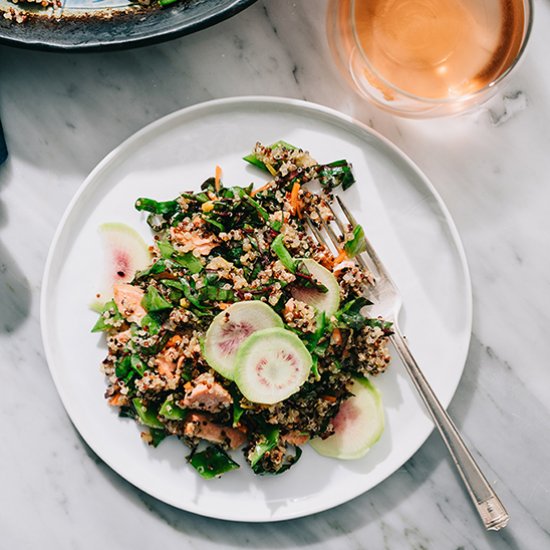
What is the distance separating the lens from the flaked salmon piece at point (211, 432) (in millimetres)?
1272

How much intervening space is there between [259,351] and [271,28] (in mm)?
737

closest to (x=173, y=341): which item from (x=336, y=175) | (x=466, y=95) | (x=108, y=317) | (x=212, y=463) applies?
(x=108, y=317)

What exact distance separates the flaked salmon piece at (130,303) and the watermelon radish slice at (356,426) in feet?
1.46

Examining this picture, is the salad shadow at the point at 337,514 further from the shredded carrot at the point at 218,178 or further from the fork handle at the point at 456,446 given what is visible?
the shredded carrot at the point at 218,178

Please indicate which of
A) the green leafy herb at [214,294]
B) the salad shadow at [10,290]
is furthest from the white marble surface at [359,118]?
the green leafy herb at [214,294]

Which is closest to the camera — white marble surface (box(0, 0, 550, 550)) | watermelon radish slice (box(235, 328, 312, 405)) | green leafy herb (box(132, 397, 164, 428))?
watermelon radish slice (box(235, 328, 312, 405))

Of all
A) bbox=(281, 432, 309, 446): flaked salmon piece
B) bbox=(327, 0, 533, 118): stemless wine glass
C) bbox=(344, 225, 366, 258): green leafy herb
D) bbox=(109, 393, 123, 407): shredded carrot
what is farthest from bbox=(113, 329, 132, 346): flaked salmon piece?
bbox=(327, 0, 533, 118): stemless wine glass

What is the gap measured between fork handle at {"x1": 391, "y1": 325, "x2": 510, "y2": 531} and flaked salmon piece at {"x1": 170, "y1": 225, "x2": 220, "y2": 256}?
16.4 inches

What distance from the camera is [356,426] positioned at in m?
1.35

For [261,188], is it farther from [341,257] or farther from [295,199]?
[341,257]

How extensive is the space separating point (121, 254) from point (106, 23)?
18.8 inches

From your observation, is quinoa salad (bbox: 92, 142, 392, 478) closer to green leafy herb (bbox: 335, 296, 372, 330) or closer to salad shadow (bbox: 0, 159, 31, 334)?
green leafy herb (bbox: 335, 296, 372, 330)

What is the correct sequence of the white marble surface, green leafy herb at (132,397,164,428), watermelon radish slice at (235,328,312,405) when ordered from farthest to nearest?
the white marble surface, green leafy herb at (132,397,164,428), watermelon radish slice at (235,328,312,405)

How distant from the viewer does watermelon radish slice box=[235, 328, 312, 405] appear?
3.88ft
